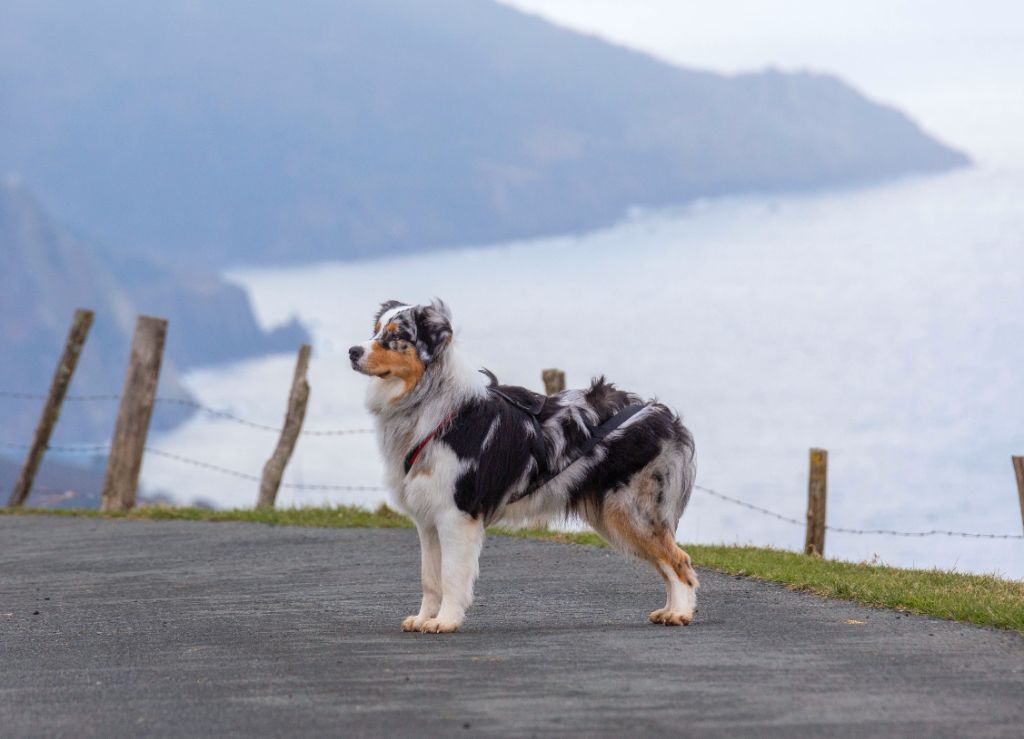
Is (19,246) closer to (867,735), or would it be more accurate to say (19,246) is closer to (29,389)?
(29,389)

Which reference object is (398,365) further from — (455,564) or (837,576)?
(837,576)

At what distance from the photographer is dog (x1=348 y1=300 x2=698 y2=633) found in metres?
8.77

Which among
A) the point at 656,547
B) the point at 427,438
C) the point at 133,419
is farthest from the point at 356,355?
the point at 133,419

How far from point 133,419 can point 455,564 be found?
9.70 m

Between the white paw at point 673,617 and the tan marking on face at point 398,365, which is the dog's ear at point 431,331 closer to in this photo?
the tan marking on face at point 398,365

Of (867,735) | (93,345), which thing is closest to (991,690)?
(867,735)

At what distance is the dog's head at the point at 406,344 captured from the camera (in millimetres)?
8656

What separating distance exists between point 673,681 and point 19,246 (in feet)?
389

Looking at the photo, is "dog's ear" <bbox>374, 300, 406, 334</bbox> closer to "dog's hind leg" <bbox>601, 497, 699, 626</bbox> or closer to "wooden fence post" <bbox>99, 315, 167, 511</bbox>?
"dog's hind leg" <bbox>601, 497, 699, 626</bbox>

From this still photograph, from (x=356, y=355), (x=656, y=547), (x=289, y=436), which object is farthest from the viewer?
(x=289, y=436)

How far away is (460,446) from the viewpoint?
348 inches

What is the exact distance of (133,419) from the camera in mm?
17547

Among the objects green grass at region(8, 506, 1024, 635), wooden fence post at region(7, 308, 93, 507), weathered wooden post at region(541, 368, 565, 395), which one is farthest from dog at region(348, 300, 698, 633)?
wooden fence post at region(7, 308, 93, 507)

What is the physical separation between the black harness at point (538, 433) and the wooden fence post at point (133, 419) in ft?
30.3
